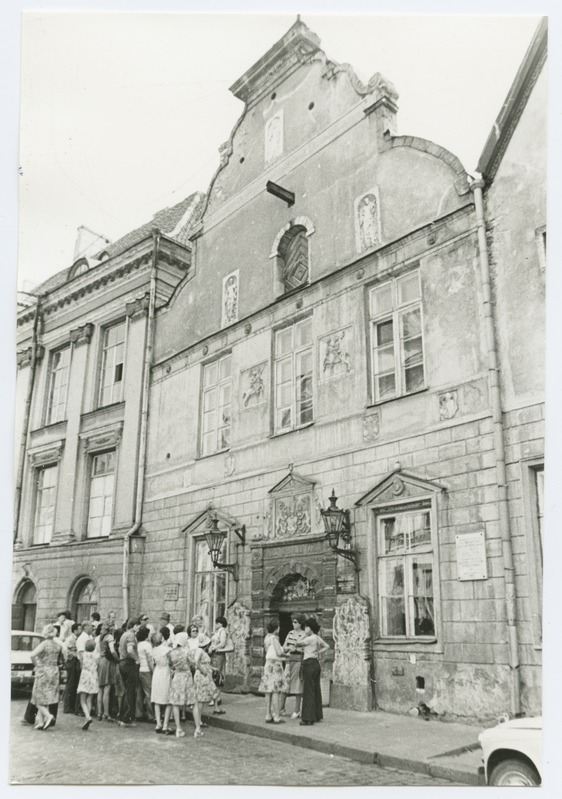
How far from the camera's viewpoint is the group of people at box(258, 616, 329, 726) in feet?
27.6

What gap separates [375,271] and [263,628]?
17.5 feet

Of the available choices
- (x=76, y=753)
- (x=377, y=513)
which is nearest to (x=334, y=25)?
(x=377, y=513)

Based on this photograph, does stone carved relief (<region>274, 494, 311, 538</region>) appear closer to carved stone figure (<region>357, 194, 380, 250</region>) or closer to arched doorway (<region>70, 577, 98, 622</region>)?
carved stone figure (<region>357, 194, 380, 250</region>)

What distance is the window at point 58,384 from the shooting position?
14.5 m

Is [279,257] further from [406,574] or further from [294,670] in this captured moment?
[294,670]

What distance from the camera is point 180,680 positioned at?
868 centimetres

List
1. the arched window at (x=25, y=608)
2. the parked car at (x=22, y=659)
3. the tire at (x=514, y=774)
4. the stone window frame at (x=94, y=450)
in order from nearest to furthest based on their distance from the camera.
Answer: the tire at (x=514, y=774)
the parked car at (x=22, y=659)
the arched window at (x=25, y=608)
the stone window frame at (x=94, y=450)

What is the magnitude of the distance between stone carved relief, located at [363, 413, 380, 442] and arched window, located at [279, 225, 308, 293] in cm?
280

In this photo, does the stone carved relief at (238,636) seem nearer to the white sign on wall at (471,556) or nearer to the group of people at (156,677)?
the group of people at (156,677)

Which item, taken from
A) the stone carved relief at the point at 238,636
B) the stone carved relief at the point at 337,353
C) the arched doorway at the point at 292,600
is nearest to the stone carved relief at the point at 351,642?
the arched doorway at the point at 292,600

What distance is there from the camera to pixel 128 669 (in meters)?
9.71

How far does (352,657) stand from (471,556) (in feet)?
7.26

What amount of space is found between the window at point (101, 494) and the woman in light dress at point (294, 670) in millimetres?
5254

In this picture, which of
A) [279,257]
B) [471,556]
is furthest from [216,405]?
[471,556]
